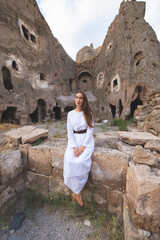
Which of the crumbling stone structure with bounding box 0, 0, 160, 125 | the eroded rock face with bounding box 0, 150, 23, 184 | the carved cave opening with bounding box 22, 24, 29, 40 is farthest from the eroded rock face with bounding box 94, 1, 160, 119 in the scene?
the carved cave opening with bounding box 22, 24, 29, 40

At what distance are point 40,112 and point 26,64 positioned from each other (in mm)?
5628

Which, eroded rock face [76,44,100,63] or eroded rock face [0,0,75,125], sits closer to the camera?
eroded rock face [0,0,75,125]

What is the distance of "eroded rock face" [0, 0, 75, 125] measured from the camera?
27.8ft

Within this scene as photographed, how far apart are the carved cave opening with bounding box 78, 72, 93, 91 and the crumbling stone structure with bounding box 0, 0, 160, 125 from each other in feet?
14.7

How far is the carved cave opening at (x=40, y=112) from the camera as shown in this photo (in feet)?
39.5

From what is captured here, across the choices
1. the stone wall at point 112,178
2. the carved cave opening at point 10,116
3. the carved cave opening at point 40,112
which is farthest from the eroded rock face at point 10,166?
the carved cave opening at point 40,112

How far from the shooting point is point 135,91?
8.46 metres

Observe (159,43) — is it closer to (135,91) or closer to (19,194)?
(135,91)

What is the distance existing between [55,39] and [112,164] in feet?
62.9

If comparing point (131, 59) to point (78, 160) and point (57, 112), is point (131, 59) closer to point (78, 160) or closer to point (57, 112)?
point (78, 160)

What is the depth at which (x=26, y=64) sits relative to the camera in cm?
996

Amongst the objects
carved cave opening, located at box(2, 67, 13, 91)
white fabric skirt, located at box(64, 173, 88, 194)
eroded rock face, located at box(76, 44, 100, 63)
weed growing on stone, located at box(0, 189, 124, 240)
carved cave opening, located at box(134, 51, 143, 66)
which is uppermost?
eroded rock face, located at box(76, 44, 100, 63)

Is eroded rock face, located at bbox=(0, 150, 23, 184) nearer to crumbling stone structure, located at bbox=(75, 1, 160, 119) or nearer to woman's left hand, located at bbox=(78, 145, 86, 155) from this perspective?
woman's left hand, located at bbox=(78, 145, 86, 155)

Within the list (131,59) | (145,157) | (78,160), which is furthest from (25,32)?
(145,157)
